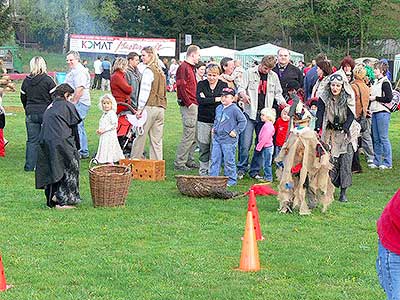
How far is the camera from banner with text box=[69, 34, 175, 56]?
145 ft

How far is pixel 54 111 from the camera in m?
9.98

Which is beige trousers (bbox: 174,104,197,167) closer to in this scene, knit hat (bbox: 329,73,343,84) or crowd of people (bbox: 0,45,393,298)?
crowd of people (bbox: 0,45,393,298)

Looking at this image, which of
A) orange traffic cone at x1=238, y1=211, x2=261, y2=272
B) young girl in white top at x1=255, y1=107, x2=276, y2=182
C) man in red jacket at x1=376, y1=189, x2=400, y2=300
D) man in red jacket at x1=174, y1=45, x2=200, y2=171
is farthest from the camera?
man in red jacket at x1=174, y1=45, x2=200, y2=171

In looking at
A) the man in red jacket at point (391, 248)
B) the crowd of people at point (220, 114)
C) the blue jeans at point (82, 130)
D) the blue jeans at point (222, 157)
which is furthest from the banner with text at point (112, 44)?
the man in red jacket at point (391, 248)

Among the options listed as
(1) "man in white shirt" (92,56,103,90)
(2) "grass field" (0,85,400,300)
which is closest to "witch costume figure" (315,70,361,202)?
(2) "grass field" (0,85,400,300)

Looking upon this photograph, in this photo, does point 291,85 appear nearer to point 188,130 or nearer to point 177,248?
point 188,130

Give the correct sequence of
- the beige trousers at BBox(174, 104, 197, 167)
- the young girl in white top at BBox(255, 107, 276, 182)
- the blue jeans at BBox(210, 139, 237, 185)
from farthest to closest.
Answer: the beige trousers at BBox(174, 104, 197, 167) → the young girl in white top at BBox(255, 107, 276, 182) → the blue jeans at BBox(210, 139, 237, 185)

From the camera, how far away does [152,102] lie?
13.2 m

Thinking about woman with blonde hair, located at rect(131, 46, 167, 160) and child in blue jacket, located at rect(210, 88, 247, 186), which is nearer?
child in blue jacket, located at rect(210, 88, 247, 186)

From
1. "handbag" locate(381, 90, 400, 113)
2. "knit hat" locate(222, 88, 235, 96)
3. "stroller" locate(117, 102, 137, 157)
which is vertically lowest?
"stroller" locate(117, 102, 137, 157)

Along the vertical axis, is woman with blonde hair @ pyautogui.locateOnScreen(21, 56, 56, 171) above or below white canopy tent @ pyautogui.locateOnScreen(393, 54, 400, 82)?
below

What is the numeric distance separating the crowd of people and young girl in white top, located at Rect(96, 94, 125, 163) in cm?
2

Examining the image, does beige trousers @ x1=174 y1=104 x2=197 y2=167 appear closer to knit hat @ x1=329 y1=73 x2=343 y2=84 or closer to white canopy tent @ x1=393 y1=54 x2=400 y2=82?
knit hat @ x1=329 y1=73 x2=343 y2=84

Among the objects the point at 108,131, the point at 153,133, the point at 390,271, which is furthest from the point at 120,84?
the point at 390,271
